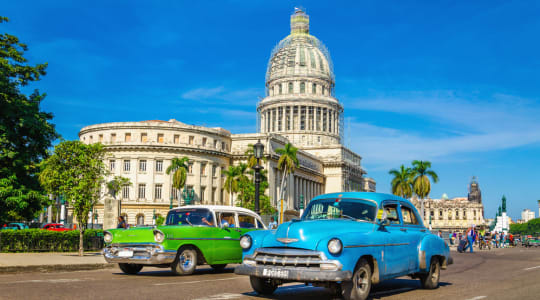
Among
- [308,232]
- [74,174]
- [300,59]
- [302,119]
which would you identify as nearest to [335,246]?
[308,232]

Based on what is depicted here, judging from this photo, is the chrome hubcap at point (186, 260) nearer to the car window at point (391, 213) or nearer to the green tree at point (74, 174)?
the car window at point (391, 213)

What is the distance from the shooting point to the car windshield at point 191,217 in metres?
14.7

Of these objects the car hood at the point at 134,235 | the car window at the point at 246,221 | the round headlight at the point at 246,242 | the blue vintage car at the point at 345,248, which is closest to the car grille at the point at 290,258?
the blue vintage car at the point at 345,248

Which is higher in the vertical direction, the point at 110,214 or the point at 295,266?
the point at 110,214

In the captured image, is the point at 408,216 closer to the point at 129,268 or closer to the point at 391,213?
the point at 391,213

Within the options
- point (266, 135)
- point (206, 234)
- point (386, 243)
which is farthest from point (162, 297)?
point (266, 135)

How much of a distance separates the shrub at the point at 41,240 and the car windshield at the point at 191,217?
11.4 metres

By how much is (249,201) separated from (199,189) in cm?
1379

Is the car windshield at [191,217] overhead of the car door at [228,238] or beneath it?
overhead

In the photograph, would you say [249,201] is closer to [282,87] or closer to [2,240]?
[2,240]

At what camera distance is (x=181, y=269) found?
45.9ft

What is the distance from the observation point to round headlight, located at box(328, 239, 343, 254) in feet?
27.3

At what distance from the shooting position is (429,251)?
433 inches

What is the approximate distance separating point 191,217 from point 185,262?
50.9 inches
